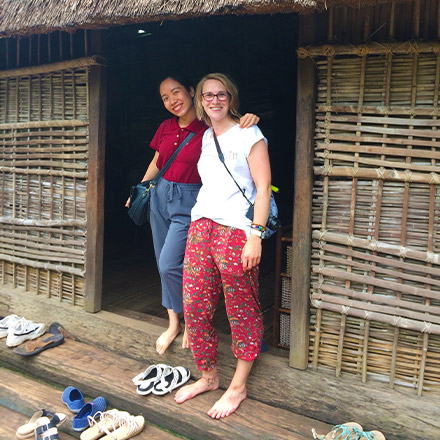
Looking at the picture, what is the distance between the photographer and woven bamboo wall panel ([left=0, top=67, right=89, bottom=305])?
339 cm

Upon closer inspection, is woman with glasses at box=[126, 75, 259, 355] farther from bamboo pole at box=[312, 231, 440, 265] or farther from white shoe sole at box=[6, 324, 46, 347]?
white shoe sole at box=[6, 324, 46, 347]

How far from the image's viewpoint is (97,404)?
8.93 ft

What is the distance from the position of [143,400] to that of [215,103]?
5.76 feet

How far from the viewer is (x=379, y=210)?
236 cm

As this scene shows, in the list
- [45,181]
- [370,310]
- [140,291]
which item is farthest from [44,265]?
[370,310]

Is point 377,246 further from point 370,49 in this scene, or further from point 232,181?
point 370,49

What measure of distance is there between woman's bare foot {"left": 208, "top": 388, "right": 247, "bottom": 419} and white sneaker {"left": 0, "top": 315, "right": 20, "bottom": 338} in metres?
1.88

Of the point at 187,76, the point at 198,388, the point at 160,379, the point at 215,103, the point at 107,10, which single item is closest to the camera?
the point at 215,103

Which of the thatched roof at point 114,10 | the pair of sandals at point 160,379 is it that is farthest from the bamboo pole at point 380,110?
the pair of sandals at point 160,379

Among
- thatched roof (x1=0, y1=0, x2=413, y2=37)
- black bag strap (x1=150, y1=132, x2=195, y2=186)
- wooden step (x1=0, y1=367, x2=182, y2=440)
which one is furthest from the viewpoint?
black bag strap (x1=150, y1=132, x2=195, y2=186)

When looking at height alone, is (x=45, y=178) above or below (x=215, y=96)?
below

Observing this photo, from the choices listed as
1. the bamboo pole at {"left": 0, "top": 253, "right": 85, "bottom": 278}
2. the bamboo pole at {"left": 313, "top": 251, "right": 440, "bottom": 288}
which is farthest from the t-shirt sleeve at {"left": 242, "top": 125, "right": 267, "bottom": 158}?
the bamboo pole at {"left": 0, "top": 253, "right": 85, "bottom": 278}

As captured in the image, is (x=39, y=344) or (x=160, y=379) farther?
(x=39, y=344)

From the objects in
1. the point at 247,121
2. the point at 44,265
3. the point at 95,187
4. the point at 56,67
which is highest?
the point at 56,67
